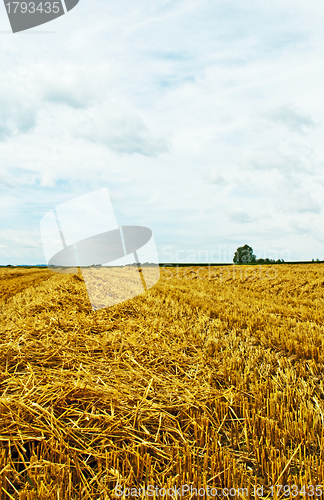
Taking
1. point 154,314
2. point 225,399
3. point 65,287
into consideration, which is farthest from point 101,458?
point 65,287

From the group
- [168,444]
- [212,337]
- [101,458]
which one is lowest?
[212,337]

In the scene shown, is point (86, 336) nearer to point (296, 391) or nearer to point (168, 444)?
point (168, 444)

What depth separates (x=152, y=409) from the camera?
247 cm

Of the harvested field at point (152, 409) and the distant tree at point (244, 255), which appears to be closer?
the harvested field at point (152, 409)

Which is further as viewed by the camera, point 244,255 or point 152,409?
point 244,255

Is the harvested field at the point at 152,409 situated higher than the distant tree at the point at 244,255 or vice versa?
the harvested field at the point at 152,409

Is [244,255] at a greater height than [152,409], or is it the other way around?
[152,409]

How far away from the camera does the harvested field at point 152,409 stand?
185 cm

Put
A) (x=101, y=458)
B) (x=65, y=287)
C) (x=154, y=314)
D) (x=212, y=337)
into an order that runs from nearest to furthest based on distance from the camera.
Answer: (x=101, y=458) < (x=212, y=337) < (x=154, y=314) < (x=65, y=287)

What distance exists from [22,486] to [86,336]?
7.48ft

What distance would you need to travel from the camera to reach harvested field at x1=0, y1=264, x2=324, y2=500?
185 cm

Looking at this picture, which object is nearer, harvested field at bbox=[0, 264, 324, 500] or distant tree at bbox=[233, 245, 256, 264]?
harvested field at bbox=[0, 264, 324, 500]

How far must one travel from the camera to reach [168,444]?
7.09 feet

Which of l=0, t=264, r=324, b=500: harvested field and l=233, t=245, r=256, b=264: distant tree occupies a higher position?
l=0, t=264, r=324, b=500: harvested field
